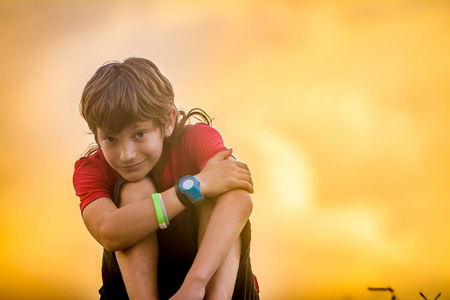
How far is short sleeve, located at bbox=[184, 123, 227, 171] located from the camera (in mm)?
1801

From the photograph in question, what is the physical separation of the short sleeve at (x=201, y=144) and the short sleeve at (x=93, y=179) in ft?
0.90

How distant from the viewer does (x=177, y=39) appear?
2660 mm

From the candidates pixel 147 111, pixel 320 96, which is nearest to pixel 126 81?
pixel 147 111

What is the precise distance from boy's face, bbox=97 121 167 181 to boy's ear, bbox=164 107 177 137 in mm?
83

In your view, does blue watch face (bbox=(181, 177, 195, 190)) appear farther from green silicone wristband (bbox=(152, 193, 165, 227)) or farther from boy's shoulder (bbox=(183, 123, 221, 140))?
boy's shoulder (bbox=(183, 123, 221, 140))

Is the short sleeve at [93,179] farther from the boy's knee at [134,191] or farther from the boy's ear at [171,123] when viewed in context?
the boy's ear at [171,123]

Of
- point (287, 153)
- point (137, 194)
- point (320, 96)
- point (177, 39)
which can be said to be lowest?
point (137, 194)

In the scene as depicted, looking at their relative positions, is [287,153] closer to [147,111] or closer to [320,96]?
[320,96]

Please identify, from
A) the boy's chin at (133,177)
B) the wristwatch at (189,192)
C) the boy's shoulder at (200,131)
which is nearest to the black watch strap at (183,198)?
the wristwatch at (189,192)

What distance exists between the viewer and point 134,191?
1.67m

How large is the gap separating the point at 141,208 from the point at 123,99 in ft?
1.25

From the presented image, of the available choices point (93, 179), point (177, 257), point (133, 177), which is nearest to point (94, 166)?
point (93, 179)

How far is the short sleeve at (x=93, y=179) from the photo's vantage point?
1.72 m

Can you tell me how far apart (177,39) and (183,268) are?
134cm
